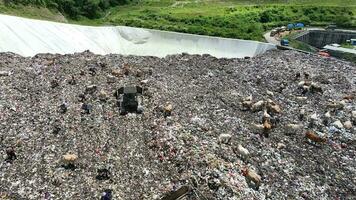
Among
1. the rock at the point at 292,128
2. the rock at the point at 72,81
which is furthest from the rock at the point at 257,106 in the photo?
the rock at the point at 72,81

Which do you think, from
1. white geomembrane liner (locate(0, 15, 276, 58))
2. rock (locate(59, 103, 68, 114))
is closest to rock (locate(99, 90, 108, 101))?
rock (locate(59, 103, 68, 114))

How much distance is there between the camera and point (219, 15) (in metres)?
68.4

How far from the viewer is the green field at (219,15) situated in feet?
188

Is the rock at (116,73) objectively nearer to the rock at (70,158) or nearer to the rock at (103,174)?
the rock at (70,158)

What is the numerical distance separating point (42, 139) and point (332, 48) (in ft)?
129

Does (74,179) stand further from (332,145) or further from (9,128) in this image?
(332,145)

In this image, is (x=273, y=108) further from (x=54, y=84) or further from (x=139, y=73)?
(x=54, y=84)

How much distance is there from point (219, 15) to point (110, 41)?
2276 centimetres

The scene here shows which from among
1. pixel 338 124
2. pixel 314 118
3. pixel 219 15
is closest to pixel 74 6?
pixel 219 15

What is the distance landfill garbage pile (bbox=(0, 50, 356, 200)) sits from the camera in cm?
2336

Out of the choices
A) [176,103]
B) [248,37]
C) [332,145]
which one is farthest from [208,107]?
[248,37]

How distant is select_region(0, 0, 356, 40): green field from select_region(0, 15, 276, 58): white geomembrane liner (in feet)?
9.31

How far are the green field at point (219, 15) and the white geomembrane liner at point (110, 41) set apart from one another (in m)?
2.84

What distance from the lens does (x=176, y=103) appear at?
32812 millimetres
